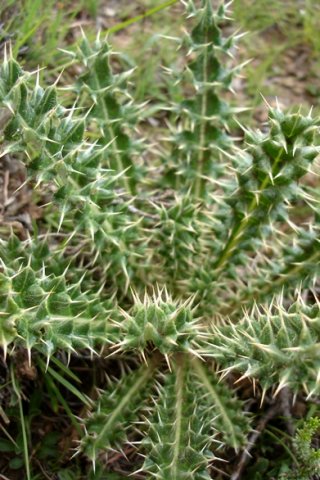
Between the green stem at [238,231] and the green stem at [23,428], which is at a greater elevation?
the green stem at [238,231]

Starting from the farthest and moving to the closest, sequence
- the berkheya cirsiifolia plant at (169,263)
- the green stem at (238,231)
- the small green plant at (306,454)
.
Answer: the green stem at (238,231)
the small green plant at (306,454)
the berkheya cirsiifolia plant at (169,263)

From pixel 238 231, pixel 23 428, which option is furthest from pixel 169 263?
pixel 23 428

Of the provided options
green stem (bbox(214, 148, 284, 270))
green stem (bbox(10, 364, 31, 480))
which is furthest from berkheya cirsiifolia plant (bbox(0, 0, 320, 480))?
green stem (bbox(10, 364, 31, 480))

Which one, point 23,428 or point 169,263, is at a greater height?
point 169,263

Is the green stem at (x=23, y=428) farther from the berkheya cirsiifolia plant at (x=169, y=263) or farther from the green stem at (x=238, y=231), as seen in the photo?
the green stem at (x=238, y=231)

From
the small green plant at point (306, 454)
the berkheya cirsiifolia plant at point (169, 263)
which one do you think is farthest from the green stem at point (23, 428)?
the small green plant at point (306, 454)

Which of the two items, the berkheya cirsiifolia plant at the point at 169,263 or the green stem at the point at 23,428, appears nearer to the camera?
the berkheya cirsiifolia plant at the point at 169,263

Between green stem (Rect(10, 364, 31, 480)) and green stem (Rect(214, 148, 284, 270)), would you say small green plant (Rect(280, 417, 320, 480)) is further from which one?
green stem (Rect(10, 364, 31, 480))

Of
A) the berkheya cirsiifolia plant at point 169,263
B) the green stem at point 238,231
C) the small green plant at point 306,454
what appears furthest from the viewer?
the green stem at point 238,231

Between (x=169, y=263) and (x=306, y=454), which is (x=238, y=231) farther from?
(x=306, y=454)
